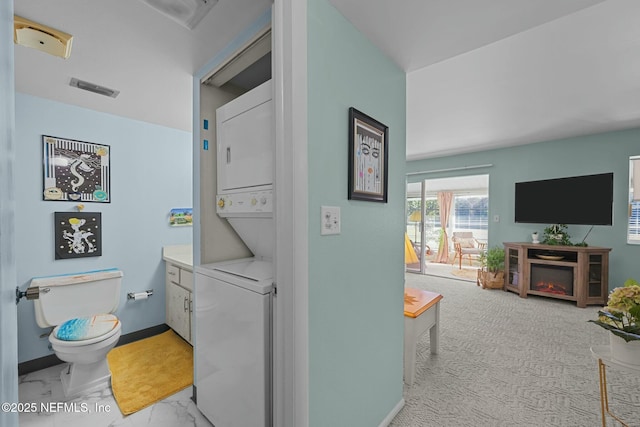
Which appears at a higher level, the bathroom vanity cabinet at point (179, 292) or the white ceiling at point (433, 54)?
the white ceiling at point (433, 54)

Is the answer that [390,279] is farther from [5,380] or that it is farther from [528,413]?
[5,380]

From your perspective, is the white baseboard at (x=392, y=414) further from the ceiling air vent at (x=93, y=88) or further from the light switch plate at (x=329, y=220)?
the ceiling air vent at (x=93, y=88)

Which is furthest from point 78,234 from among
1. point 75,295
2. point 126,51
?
point 126,51

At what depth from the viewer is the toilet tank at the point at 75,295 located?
2.02m

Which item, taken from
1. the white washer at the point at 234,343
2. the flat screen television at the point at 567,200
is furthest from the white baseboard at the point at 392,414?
the flat screen television at the point at 567,200

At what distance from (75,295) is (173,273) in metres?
0.70

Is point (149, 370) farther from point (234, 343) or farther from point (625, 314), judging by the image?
point (625, 314)

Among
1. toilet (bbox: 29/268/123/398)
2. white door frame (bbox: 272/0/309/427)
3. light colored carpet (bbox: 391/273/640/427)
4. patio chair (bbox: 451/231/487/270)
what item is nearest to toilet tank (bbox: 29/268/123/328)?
toilet (bbox: 29/268/123/398)

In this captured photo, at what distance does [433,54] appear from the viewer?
61.4 inches

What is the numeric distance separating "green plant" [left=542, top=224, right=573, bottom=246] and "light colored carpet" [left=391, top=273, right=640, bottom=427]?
984mm

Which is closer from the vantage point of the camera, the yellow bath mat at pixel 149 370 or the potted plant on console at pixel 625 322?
the potted plant on console at pixel 625 322

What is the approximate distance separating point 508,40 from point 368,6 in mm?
1168

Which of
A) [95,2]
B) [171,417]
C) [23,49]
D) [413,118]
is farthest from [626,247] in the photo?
[23,49]

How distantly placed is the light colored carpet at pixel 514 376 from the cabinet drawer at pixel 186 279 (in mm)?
1781
